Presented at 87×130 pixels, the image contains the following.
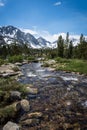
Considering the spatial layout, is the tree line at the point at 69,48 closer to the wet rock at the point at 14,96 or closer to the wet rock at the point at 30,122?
the wet rock at the point at 14,96

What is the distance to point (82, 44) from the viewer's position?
7212cm

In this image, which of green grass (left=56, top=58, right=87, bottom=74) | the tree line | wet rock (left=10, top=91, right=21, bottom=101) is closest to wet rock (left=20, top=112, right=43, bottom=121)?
wet rock (left=10, top=91, right=21, bottom=101)

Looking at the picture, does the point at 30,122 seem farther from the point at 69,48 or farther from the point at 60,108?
the point at 69,48

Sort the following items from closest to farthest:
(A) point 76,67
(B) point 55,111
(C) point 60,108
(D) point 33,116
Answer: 1. (D) point 33,116
2. (B) point 55,111
3. (C) point 60,108
4. (A) point 76,67

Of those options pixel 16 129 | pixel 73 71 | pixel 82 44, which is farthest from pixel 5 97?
pixel 82 44

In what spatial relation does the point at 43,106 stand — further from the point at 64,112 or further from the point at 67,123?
the point at 67,123

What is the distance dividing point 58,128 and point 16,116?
2694 mm

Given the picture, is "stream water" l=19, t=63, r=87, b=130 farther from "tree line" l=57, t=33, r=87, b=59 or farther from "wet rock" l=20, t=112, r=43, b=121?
"tree line" l=57, t=33, r=87, b=59

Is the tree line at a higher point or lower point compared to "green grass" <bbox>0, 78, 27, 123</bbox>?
higher

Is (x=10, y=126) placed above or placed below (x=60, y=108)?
above

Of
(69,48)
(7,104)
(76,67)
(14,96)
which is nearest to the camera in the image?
(7,104)

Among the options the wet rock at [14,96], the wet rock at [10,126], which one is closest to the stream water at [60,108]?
the wet rock at [10,126]

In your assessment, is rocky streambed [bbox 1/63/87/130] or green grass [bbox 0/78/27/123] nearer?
rocky streambed [bbox 1/63/87/130]

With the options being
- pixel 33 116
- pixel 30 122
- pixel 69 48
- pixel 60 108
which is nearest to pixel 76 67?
pixel 60 108
